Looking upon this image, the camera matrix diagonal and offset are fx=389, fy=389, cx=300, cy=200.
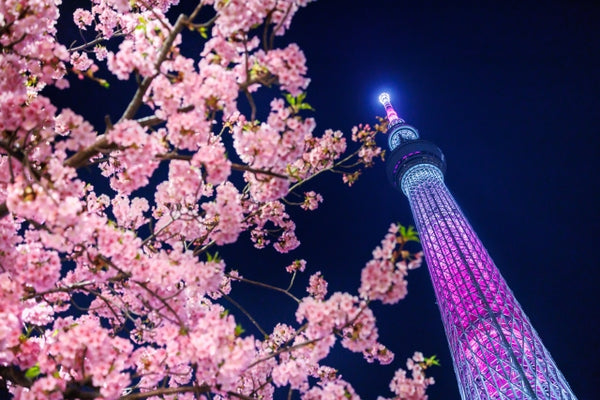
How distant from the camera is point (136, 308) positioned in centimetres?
511

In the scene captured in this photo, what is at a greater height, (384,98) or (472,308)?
(384,98)

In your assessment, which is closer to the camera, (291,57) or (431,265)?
(291,57)

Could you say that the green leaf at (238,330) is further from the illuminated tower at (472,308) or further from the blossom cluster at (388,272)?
the illuminated tower at (472,308)

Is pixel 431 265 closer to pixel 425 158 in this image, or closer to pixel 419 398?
pixel 425 158

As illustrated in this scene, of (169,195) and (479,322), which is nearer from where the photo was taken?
(169,195)

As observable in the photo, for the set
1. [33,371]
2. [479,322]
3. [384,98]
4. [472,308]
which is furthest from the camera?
[384,98]

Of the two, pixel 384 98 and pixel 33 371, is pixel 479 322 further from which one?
pixel 33 371

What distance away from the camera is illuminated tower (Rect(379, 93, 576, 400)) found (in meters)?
23.3

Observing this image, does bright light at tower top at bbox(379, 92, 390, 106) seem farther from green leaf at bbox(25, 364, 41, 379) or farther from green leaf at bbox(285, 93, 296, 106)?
green leaf at bbox(25, 364, 41, 379)

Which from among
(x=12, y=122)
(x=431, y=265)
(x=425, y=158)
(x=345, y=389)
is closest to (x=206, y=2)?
(x=12, y=122)

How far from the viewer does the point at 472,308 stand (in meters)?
27.0

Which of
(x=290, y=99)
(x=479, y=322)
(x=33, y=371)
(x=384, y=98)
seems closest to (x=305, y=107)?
(x=290, y=99)

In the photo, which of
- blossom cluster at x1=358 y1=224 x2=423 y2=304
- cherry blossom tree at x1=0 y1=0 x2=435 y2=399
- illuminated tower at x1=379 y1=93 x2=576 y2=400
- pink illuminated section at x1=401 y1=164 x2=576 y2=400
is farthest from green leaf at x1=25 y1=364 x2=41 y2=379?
pink illuminated section at x1=401 y1=164 x2=576 y2=400

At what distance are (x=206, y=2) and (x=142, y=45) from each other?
690 mm
